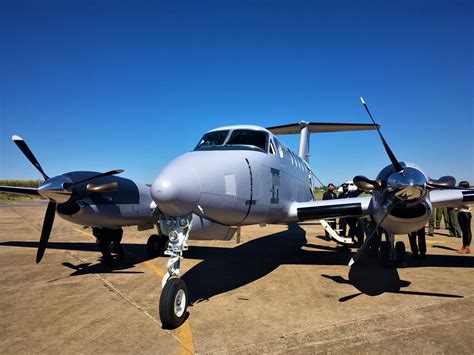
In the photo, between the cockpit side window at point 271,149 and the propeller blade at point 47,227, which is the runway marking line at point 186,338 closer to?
the cockpit side window at point 271,149

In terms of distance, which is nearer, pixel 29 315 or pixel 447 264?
pixel 29 315

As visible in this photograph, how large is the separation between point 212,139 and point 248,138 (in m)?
0.81

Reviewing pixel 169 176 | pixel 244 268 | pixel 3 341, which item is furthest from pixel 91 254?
pixel 169 176

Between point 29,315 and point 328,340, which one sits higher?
point 328,340

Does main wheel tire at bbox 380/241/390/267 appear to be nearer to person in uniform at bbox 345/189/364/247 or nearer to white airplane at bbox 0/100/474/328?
white airplane at bbox 0/100/474/328

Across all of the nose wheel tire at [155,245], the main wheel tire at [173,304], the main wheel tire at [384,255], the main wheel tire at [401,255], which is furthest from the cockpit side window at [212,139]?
the main wheel tire at [401,255]

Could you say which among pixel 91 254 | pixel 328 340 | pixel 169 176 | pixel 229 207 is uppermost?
pixel 169 176

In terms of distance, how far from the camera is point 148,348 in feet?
13.8

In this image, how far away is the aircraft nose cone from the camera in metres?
4.78

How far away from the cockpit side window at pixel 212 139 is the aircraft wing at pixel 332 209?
283 cm

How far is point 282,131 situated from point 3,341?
47.1 feet

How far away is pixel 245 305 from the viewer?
5863 mm

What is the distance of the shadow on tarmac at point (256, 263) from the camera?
7.12 m

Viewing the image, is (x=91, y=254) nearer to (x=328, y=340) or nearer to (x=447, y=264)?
(x=328, y=340)
